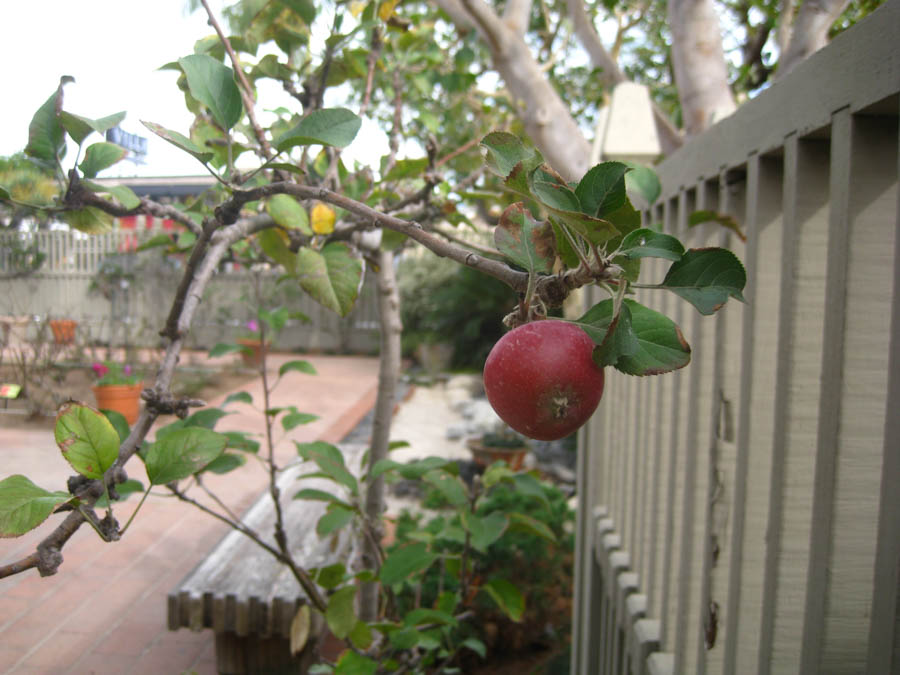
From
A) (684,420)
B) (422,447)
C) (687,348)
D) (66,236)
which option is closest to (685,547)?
(684,420)

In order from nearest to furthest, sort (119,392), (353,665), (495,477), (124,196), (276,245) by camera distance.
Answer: (124,196), (276,245), (353,665), (495,477), (119,392)

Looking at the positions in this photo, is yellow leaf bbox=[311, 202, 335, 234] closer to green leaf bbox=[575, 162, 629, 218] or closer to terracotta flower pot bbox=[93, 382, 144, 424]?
green leaf bbox=[575, 162, 629, 218]

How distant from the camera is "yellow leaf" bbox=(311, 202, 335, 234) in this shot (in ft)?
3.28

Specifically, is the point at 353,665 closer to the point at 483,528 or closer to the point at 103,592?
the point at 483,528

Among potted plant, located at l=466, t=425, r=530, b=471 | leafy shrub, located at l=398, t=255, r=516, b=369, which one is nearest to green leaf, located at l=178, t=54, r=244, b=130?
A: potted plant, located at l=466, t=425, r=530, b=471

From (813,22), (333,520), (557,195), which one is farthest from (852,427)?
(813,22)

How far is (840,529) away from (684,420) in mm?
547

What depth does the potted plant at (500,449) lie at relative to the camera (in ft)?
15.1

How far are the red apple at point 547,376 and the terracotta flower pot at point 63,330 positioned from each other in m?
6.62

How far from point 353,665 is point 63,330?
20.8 feet

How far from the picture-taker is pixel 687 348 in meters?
0.44

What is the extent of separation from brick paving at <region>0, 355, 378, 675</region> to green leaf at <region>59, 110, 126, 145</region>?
1.13ft

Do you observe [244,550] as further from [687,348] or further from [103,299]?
[103,299]

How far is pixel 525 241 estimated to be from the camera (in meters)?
0.46
